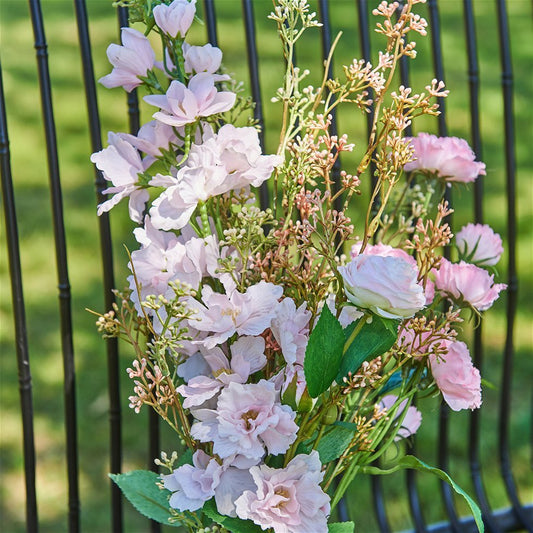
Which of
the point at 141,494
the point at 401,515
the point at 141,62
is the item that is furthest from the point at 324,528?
the point at 401,515

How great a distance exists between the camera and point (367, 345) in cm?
85

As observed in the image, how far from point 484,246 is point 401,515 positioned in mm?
1197

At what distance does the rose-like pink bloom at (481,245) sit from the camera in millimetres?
1025

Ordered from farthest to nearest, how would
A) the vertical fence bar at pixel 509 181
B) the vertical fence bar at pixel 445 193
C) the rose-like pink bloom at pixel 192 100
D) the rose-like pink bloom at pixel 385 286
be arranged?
the vertical fence bar at pixel 509 181
the vertical fence bar at pixel 445 193
the rose-like pink bloom at pixel 192 100
the rose-like pink bloom at pixel 385 286

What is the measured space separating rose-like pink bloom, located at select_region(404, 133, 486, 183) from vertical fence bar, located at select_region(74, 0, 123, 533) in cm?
48

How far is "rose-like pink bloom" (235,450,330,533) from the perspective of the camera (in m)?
0.81

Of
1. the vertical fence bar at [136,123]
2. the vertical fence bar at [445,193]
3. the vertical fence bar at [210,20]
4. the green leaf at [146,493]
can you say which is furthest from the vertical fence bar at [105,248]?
the vertical fence bar at [445,193]

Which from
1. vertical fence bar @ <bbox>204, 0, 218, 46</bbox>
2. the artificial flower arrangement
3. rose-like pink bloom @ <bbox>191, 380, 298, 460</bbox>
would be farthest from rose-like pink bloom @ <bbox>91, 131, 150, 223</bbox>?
vertical fence bar @ <bbox>204, 0, 218, 46</bbox>

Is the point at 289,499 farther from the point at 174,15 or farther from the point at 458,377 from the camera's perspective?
the point at 174,15

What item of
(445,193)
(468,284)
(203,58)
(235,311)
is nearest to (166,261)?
(235,311)

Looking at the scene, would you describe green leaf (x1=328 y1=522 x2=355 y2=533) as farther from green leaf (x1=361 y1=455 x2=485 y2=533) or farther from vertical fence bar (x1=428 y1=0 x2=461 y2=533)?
vertical fence bar (x1=428 y1=0 x2=461 y2=533)

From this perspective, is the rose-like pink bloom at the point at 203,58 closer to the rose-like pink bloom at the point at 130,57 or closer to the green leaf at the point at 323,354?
the rose-like pink bloom at the point at 130,57

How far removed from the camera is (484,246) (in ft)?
3.38

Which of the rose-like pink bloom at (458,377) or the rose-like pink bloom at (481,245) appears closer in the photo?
the rose-like pink bloom at (458,377)
